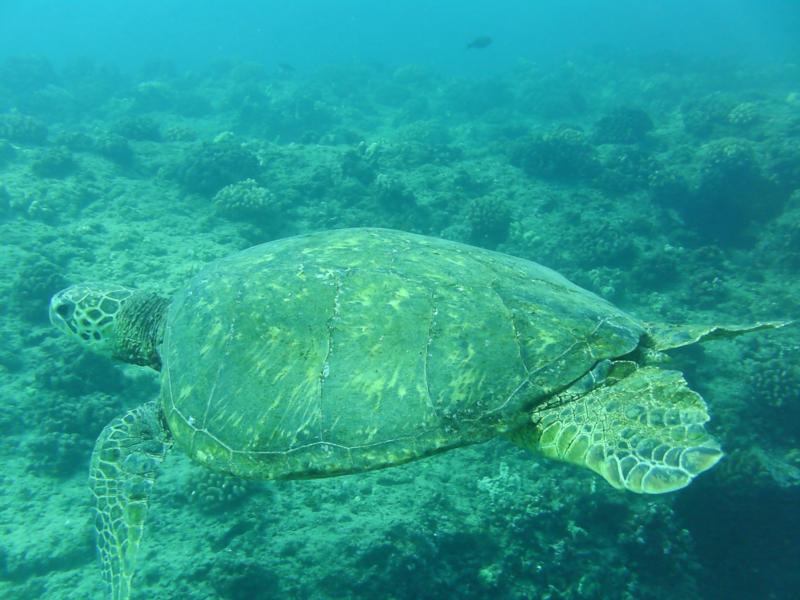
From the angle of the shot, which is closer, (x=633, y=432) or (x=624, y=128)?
(x=633, y=432)

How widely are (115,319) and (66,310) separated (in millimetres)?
666

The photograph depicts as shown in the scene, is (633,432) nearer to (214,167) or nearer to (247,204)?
(247,204)

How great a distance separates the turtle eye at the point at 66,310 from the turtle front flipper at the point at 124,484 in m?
1.54

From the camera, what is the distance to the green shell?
279cm

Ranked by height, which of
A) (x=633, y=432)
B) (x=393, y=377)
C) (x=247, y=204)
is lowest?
(x=247, y=204)

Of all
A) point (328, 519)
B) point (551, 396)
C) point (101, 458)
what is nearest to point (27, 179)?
point (101, 458)

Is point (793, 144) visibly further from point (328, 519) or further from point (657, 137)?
point (328, 519)

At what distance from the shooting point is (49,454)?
544 centimetres

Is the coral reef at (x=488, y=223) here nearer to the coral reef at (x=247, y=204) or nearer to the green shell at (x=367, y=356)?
the coral reef at (x=247, y=204)

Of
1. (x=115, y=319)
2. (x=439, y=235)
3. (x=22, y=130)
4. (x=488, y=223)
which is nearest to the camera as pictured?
(x=115, y=319)

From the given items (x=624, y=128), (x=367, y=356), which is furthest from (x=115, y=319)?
(x=624, y=128)

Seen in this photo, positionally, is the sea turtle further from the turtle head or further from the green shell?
the turtle head

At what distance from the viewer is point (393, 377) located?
2.86 meters

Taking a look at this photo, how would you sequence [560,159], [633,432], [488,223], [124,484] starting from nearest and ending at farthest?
1. [633,432]
2. [124,484]
3. [488,223]
4. [560,159]
